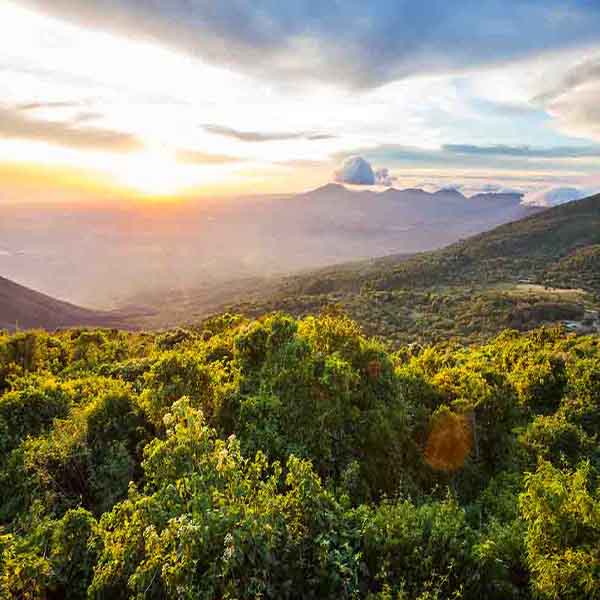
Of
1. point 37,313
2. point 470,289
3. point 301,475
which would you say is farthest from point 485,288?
point 37,313

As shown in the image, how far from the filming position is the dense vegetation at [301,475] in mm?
5855

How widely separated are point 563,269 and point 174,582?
328ft

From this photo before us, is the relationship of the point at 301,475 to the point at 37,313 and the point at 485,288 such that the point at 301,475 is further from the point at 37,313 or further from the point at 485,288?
the point at 37,313

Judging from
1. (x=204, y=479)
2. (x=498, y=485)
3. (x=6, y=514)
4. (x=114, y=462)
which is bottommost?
(x=498, y=485)

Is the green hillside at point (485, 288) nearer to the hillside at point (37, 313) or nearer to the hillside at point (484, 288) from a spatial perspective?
the hillside at point (484, 288)

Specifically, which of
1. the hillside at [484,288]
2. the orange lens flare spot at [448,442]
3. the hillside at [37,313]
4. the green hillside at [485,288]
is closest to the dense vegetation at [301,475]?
the orange lens flare spot at [448,442]

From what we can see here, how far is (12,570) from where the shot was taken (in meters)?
5.80

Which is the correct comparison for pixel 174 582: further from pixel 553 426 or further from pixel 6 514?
pixel 553 426

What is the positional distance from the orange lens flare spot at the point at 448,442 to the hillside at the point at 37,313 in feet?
362

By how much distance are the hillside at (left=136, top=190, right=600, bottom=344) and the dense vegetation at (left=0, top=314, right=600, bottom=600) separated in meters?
10.4

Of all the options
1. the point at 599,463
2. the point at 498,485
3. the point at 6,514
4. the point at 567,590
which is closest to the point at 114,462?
the point at 6,514

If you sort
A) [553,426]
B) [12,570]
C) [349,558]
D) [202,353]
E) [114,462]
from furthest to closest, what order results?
[202,353], [553,426], [114,462], [349,558], [12,570]

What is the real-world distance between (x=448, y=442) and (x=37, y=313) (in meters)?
127

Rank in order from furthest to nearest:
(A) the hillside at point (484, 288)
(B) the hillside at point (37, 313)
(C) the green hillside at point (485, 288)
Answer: (B) the hillside at point (37, 313) < (A) the hillside at point (484, 288) < (C) the green hillside at point (485, 288)
